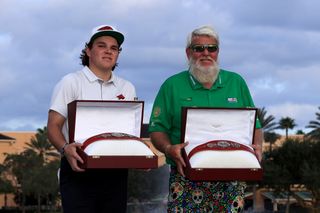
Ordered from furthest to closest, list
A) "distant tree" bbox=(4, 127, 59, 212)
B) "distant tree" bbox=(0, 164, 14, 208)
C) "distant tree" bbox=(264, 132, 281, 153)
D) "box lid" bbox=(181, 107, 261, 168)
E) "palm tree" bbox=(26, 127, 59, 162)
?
"palm tree" bbox=(26, 127, 59, 162)
"distant tree" bbox=(264, 132, 281, 153)
"distant tree" bbox=(0, 164, 14, 208)
"distant tree" bbox=(4, 127, 59, 212)
"box lid" bbox=(181, 107, 261, 168)

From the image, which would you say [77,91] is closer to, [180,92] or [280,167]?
[180,92]

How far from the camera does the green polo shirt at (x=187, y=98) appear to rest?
5254 mm

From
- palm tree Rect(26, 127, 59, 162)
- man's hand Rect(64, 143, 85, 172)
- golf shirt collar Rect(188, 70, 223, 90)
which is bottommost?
man's hand Rect(64, 143, 85, 172)

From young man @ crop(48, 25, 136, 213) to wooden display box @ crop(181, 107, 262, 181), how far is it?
0.55 meters

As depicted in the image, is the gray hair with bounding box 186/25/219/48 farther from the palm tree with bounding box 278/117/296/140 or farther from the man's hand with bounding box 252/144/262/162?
the palm tree with bounding box 278/117/296/140

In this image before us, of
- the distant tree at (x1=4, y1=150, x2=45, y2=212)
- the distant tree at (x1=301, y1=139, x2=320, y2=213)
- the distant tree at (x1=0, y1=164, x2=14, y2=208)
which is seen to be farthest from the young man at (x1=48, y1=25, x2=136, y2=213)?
the distant tree at (x1=0, y1=164, x2=14, y2=208)

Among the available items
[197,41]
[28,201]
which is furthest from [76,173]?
[28,201]

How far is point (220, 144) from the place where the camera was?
489cm

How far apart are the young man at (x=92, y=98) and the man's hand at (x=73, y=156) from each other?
0.21 ft

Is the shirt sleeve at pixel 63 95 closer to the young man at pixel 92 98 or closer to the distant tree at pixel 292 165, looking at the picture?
the young man at pixel 92 98

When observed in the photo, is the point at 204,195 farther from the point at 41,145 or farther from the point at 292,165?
the point at 41,145

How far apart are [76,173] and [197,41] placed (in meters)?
1.28

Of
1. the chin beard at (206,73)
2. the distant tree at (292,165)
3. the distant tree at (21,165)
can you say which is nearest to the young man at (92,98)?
the chin beard at (206,73)

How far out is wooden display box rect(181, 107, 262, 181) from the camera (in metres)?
4.79
